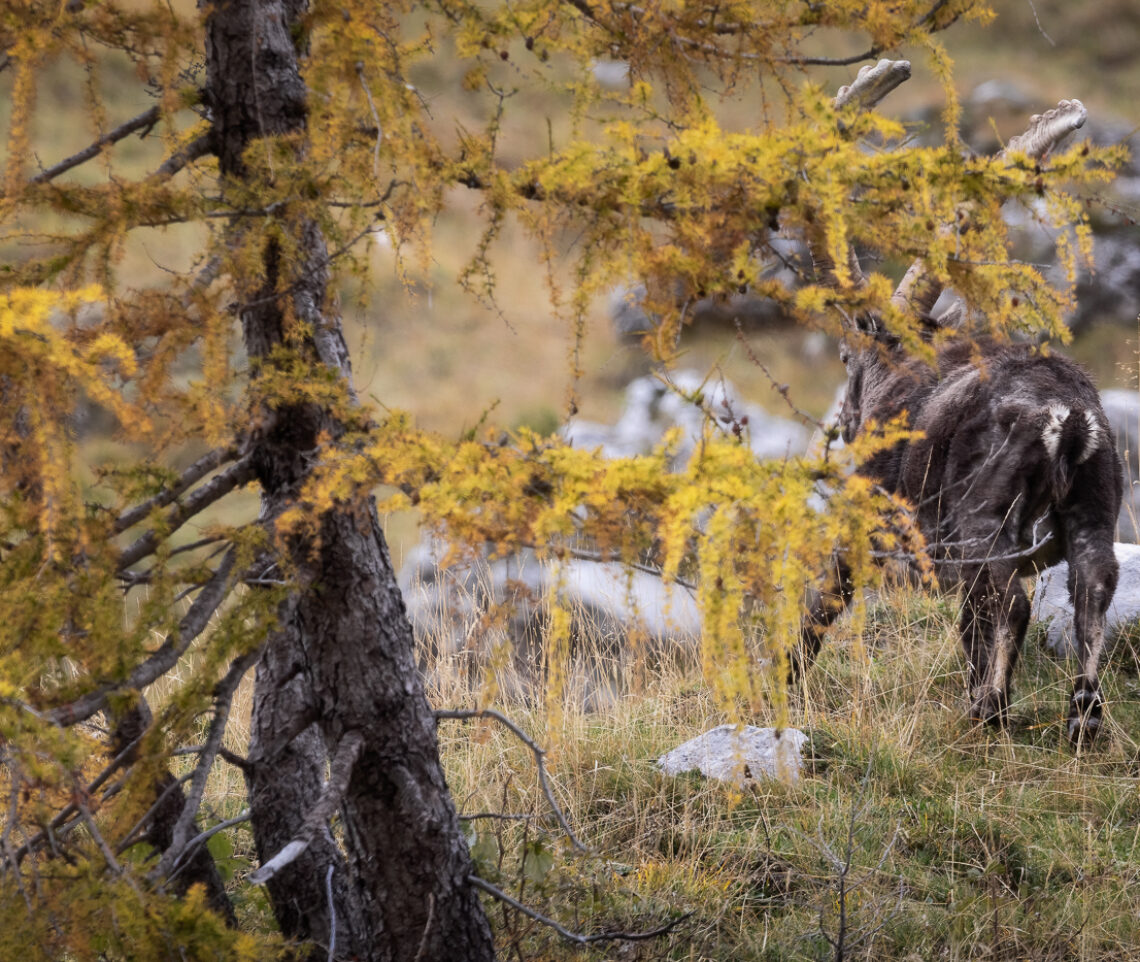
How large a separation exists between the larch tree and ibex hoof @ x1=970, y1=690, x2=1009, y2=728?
281 centimetres

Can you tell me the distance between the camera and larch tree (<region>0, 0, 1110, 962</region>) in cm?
148

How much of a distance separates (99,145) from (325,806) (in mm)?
1376

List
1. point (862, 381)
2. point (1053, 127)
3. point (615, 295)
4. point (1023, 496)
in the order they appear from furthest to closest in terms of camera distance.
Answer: point (615, 295) → point (862, 381) → point (1053, 127) → point (1023, 496)

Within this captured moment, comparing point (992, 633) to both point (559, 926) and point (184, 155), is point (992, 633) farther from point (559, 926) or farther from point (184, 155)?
point (184, 155)

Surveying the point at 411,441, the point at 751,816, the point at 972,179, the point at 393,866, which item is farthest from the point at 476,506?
the point at 751,816

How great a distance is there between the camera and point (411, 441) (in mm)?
1714

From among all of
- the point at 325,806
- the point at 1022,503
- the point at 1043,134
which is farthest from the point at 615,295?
the point at 325,806

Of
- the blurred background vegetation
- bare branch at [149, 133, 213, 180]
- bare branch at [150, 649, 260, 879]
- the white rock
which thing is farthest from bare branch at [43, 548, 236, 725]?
the blurred background vegetation

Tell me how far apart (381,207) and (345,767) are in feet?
3.94

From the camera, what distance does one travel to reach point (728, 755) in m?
4.00

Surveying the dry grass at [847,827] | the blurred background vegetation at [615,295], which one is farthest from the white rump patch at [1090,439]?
the blurred background vegetation at [615,295]

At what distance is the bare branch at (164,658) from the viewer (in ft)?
5.65

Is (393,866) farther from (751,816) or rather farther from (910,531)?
(751,816)

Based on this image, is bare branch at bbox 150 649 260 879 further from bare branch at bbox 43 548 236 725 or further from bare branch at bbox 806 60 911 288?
bare branch at bbox 806 60 911 288
